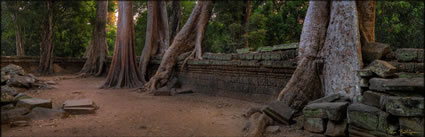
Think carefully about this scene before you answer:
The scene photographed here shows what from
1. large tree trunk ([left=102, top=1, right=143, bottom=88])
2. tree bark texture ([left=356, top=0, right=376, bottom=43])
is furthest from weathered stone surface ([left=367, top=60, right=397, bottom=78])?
large tree trunk ([left=102, top=1, right=143, bottom=88])

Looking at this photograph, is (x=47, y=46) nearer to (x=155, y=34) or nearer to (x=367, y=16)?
(x=155, y=34)

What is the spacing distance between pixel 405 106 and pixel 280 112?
5.00ft

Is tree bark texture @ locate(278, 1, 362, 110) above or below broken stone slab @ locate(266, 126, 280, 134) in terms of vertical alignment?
above

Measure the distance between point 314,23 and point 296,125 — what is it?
1.80m

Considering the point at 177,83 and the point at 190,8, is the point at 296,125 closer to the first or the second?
the point at 177,83

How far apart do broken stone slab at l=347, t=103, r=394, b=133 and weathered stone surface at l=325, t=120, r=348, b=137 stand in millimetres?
104

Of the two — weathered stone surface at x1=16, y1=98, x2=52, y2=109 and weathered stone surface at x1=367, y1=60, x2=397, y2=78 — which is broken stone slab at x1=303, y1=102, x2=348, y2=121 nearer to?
weathered stone surface at x1=367, y1=60, x2=397, y2=78

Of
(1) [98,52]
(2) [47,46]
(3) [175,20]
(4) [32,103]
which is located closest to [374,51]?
(4) [32,103]

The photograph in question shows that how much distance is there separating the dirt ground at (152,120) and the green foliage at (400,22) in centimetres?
632

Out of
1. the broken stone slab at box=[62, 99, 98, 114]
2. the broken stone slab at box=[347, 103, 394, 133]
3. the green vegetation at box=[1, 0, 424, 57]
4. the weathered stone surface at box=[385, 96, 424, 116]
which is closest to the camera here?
the weathered stone surface at box=[385, 96, 424, 116]

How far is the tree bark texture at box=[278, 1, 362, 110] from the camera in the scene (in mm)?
3624

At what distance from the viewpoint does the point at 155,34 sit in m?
9.64

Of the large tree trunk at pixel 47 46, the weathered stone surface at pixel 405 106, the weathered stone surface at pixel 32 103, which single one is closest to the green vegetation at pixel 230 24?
the large tree trunk at pixel 47 46

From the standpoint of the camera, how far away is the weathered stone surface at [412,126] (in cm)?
217
